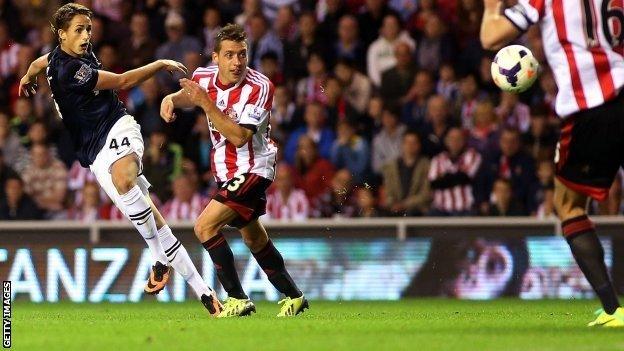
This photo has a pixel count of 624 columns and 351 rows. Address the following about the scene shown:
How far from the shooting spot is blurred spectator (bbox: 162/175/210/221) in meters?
15.2

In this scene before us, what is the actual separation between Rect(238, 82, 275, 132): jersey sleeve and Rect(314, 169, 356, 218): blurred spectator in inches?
200

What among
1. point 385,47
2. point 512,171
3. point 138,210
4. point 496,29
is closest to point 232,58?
point 138,210

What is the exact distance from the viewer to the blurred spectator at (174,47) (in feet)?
57.3

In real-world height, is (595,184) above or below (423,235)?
Answer: above

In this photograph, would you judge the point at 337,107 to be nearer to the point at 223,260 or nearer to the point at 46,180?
the point at 46,180

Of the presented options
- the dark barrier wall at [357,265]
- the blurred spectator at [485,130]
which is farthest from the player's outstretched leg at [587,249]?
the blurred spectator at [485,130]

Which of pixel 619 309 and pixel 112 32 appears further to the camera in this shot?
pixel 112 32

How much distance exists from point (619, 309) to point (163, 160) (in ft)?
27.8

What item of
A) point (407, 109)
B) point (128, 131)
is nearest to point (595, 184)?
point (128, 131)

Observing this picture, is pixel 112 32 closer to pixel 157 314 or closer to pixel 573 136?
pixel 157 314

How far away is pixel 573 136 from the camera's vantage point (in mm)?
8328

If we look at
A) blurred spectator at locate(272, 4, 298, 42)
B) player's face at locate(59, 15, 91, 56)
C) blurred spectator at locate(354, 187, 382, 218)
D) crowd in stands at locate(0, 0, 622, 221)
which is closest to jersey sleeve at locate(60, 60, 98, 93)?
player's face at locate(59, 15, 91, 56)

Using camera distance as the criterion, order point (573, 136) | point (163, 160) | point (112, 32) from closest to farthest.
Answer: point (573, 136), point (163, 160), point (112, 32)

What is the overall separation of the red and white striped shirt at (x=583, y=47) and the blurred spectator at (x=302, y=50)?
28.9ft
